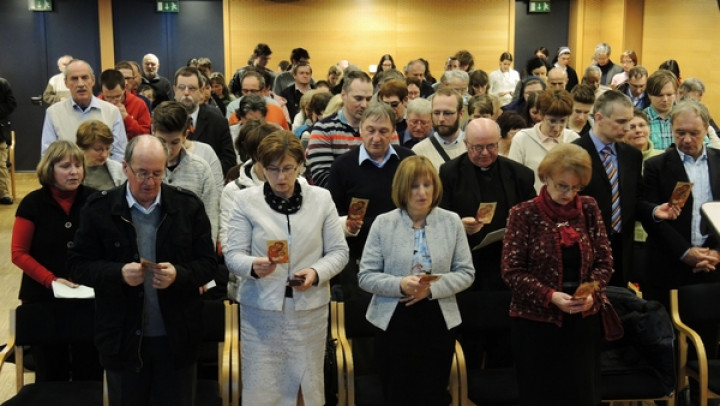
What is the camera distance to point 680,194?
4852mm

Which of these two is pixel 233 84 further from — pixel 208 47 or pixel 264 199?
pixel 264 199

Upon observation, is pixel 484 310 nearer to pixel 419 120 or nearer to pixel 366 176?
pixel 366 176

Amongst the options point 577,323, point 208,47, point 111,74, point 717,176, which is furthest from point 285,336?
point 208,47

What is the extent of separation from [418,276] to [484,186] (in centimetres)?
97

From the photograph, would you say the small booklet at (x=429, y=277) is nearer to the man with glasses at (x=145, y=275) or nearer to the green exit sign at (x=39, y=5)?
the man with glasses at (x=145, y=275)

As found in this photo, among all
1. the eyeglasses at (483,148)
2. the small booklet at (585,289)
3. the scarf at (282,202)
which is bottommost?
the small booklet at (585,289)

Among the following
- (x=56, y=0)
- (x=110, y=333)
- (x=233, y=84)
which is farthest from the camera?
(x=56, y=0)

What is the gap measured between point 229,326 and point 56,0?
460 inches

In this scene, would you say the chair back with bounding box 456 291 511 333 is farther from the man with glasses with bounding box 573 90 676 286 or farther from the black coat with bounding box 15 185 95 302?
the black coat with bounding box 15 185 95 302

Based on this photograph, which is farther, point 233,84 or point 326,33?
point 326,33

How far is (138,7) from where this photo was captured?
1524 centimetres

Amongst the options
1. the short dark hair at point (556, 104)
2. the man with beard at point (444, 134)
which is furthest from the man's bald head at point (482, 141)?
the short dark hair at point (556, 104)

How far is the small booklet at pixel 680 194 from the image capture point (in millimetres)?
4820

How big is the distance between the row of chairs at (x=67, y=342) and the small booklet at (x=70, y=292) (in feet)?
0.33
